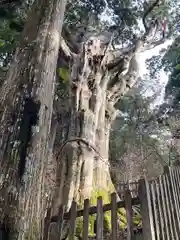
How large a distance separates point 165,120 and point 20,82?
15.3 meters

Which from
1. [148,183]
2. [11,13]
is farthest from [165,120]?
[148,183]

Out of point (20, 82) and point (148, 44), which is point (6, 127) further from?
point (148, 44)

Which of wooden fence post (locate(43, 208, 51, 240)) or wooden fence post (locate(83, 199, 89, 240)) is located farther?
wooden fence post (locate(43, 208, 51, 240))

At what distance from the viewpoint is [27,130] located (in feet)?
7.02

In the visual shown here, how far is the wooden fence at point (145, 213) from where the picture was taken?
116 inches

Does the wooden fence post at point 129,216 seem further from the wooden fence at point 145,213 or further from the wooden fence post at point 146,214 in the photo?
the wooden fence post at point 146,214

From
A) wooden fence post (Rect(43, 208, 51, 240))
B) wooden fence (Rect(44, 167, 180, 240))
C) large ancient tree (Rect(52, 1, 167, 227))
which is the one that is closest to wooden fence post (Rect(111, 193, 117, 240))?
wooden fence (Rect(44, 167, 180, 240))

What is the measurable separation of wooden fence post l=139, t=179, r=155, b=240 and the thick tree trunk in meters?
1.26

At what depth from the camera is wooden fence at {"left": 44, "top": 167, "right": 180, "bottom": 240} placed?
2953 mm

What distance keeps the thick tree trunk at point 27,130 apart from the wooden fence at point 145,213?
1090mm

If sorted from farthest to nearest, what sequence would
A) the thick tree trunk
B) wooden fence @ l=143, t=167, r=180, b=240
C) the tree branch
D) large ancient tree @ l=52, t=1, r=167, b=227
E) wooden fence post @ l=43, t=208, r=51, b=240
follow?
the tree branch, large ancient tree @ l=52, t=1, r=167, b=227, wooden fence post @ l=43, t=208, r=51, b=240, wooden fence @ l=143, t=167, r=180, b=240, the thick tree trunk

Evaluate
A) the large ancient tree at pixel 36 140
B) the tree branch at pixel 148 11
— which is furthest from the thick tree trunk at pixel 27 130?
the tree branch at pixel 148 11

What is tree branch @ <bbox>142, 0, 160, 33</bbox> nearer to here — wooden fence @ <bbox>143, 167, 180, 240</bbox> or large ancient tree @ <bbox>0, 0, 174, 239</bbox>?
large ancient tree @ <bbox>0, 0, 174, 239</bbox>

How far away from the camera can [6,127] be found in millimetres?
2166
